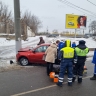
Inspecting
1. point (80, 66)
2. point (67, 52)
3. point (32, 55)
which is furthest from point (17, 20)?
point (80, 66)

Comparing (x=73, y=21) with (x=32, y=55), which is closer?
(x=32, y=55)

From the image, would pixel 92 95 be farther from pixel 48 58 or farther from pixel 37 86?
pixel 48 58

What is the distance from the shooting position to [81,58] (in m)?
7.19

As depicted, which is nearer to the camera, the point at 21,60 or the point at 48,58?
the point at 48,58

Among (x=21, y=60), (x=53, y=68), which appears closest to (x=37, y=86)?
(x=53, y=68)

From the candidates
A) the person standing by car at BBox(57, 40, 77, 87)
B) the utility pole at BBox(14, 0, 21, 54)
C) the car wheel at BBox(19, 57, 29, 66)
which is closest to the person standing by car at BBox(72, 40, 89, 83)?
the person standing by car at BBox(57, 40, 77, 87)

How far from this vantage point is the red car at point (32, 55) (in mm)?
10773

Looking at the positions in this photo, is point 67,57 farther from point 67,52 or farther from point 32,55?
point 32,55

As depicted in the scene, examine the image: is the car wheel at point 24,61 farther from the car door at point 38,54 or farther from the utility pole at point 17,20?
the utility pole at point 17,20

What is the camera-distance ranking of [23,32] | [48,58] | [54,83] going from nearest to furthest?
[54,83] < [48,58] < [23,32]

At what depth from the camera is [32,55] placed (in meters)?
10.8

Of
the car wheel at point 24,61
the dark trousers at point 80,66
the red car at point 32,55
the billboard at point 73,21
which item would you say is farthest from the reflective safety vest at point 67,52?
the billboard at point 73,21

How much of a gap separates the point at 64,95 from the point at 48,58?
8.43ft

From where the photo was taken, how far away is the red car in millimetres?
10773
